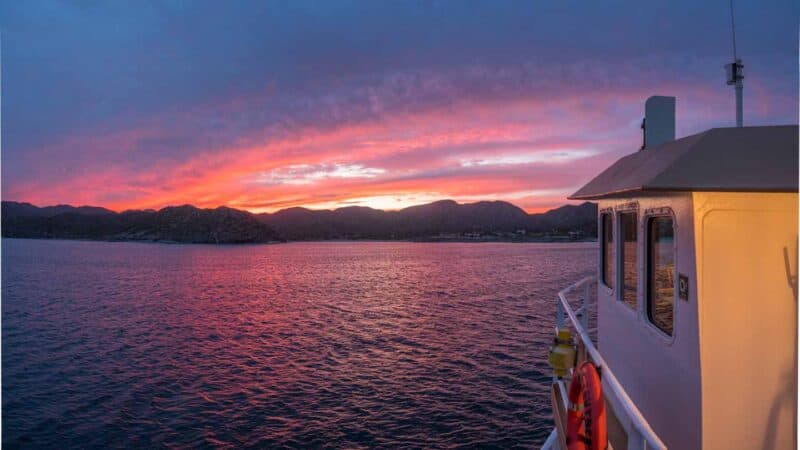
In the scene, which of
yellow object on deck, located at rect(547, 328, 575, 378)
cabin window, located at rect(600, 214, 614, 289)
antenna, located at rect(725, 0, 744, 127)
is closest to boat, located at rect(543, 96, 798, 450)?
antenna, located at rect(725, 0, 744, 127)

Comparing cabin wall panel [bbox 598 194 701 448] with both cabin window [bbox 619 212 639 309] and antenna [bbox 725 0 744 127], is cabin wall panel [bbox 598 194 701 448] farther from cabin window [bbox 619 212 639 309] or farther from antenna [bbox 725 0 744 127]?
antenna [bbox 725 0 744 127]

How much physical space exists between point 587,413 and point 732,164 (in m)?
2.28

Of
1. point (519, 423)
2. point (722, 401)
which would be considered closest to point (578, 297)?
point (519, 423)

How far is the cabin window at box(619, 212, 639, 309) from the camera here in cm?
621

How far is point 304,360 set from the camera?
20.3 m

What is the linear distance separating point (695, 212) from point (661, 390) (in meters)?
1.91

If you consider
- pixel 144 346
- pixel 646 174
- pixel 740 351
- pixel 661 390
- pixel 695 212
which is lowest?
pixel 144 346

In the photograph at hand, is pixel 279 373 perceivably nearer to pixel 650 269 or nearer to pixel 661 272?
pixel 650 269

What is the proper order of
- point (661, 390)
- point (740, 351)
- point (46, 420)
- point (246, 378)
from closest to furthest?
point (740, 351) < point (661, 390) < point (46, 420) < point (246, 378)

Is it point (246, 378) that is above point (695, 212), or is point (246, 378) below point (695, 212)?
below

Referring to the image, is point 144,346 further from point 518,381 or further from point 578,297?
point 578,297

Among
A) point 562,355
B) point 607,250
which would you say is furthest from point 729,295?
point 607,250

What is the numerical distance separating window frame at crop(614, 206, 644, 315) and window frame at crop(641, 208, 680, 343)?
0.24 ft

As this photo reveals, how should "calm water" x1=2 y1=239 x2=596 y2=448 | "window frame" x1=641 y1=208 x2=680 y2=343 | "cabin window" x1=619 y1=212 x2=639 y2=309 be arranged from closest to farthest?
"window frame" x1=641 y1=208 x2=680 y2=343 < "cabin window" x1=619 y1=212 x2=639 y2=309 < "calm water" x1=2 y1=239 x2=596 y2=448
